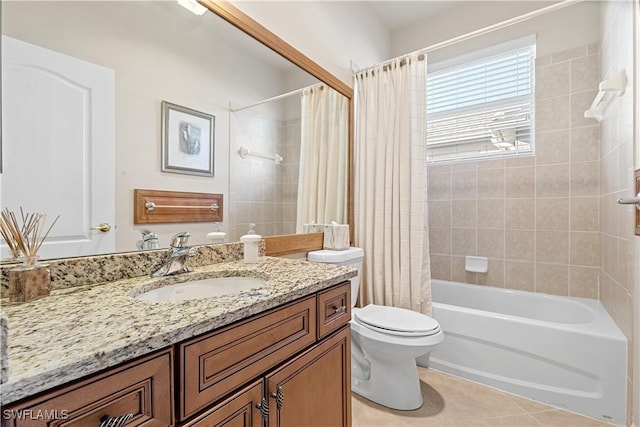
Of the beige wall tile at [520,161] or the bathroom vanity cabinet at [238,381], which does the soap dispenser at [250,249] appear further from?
the beige wall tile at [520,161]

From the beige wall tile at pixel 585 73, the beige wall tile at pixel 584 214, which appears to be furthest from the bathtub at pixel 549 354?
the beige wall tile at pixel 585 73

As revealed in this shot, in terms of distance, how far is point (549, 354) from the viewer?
1.61 meters

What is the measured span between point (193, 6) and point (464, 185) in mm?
2255

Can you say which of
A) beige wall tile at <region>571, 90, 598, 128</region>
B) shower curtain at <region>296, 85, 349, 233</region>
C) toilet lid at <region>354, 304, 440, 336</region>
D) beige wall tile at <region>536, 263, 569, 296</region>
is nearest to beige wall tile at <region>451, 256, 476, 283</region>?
beige wall tile at <region>536, 263, 569, 296</region>

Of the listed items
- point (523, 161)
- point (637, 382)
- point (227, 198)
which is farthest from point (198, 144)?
point (523, 161)

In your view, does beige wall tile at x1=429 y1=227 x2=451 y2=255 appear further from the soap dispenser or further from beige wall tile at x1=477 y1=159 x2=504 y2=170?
the soap dispenser

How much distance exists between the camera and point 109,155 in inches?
36.6

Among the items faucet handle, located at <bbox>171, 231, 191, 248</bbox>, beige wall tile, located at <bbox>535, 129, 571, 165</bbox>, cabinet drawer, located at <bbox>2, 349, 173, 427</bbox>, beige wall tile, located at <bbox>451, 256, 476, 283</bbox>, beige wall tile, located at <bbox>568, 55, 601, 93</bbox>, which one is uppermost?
beige wall tile, located at <bbox>568, 55, 601, 93</bbox>

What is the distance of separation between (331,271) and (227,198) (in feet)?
1.93

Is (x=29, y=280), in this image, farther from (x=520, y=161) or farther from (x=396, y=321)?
(x=520, y=161)

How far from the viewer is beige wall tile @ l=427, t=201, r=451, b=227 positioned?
2.60 metres

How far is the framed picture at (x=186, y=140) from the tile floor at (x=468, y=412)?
1435 mm

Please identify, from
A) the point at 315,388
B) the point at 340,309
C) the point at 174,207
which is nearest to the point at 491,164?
the point at 340,309

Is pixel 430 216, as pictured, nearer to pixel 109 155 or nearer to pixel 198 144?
pixel 198 144
